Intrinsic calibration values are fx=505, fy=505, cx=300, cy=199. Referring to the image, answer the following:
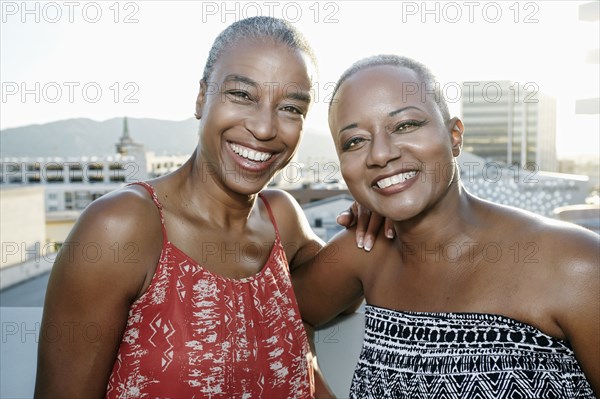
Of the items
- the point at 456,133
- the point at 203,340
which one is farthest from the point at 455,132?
the point at 203,340

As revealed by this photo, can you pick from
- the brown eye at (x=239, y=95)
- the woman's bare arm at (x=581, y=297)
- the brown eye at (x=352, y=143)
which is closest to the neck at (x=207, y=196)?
the brown eye at (x=239, y=95)

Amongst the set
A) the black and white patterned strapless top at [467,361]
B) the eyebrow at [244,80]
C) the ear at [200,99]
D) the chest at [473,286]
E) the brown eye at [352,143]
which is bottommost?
the black and white patterned strapless top at [467,361]

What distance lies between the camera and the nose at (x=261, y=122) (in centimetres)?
149

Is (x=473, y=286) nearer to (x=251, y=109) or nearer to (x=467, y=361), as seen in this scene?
(x=467, y=361)

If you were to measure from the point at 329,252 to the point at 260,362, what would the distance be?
1.51ft

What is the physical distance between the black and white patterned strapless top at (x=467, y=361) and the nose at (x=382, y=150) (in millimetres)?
441

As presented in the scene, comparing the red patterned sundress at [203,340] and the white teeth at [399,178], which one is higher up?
the white teeth at [399,178]

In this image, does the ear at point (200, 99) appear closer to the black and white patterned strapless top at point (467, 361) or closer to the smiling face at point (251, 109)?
the smiling face at point (251, 109)

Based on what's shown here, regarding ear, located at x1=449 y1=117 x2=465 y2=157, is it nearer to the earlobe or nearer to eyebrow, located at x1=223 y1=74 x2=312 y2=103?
the earlobe

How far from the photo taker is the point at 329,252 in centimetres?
179

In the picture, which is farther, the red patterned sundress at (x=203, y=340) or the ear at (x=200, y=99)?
the ear at (x=200, y=99)

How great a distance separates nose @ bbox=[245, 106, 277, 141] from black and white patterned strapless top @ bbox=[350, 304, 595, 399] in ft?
2.13

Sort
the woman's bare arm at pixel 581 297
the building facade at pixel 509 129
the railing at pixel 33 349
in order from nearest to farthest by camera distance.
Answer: the woman's bare arm at pixel 581 297
the railing at pixel 33 349
the building facade at pixel 509 129

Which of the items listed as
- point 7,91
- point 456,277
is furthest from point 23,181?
point 456,277
